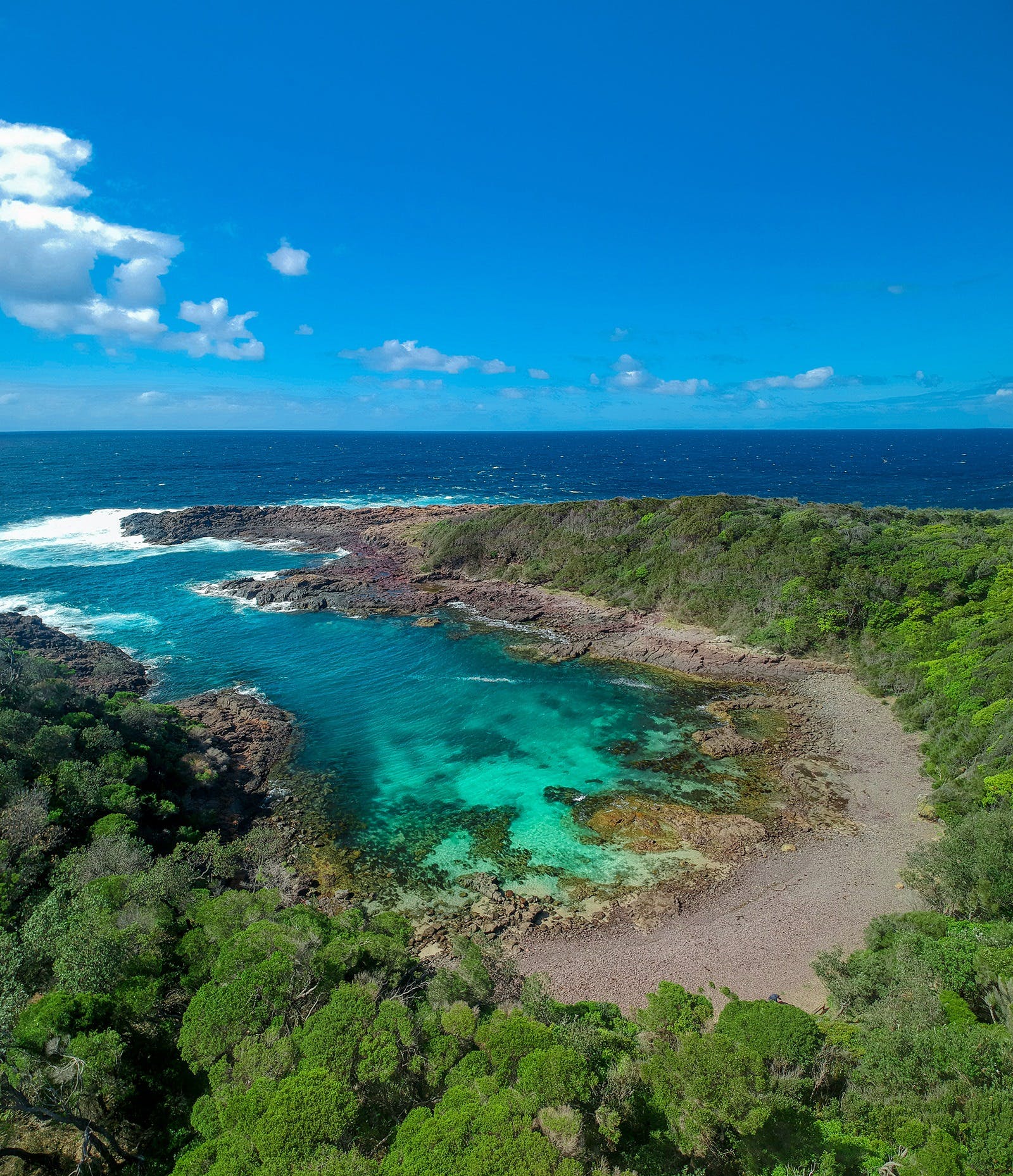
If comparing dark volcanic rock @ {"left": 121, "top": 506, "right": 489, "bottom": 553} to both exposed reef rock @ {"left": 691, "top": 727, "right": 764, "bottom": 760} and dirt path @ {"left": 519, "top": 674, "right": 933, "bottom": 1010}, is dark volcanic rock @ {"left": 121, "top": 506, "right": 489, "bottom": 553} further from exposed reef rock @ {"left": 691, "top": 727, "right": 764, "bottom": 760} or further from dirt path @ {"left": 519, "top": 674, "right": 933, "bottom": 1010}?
dirt path @ {"left": 519, "top": 674, "right": 933, "bottom": 1010}

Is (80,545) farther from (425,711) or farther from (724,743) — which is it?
(724,743)

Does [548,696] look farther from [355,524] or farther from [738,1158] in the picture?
[355,524]

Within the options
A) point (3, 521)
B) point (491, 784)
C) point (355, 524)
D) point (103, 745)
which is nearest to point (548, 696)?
point (491, 784)

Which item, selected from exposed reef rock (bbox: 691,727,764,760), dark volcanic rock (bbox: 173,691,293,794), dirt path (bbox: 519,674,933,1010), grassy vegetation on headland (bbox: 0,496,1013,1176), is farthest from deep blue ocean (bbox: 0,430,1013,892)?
grassy vegetation on headland (bbox: 0,496,1013,1176)

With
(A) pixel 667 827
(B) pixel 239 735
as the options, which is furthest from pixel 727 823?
(B) pixel 239 735

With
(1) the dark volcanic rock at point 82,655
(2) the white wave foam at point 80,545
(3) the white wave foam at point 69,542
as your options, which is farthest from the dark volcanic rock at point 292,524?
(1) the dark volcanic rock at point 82,655
